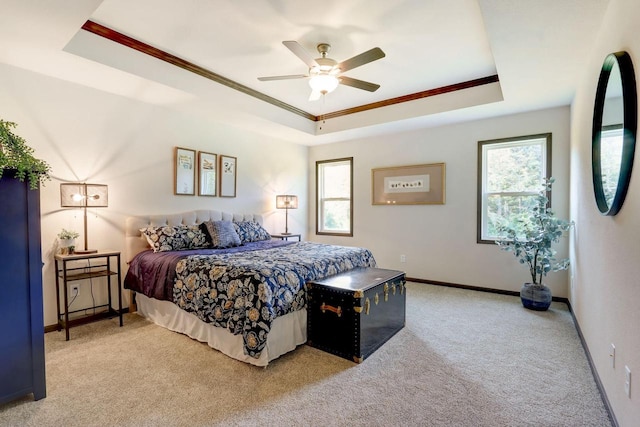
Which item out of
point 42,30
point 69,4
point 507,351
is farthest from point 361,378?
point 42,30

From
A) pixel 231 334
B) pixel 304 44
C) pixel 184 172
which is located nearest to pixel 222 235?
pixel 184 172

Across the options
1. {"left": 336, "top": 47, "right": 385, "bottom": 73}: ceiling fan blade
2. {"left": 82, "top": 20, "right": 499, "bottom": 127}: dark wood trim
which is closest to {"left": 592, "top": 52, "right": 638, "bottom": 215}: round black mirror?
{"left": 336, "top": 47, "right": 385, "bottom": 73}: ceiling fan blade

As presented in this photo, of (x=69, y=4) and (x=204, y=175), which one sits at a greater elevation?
(x=69, y=4)

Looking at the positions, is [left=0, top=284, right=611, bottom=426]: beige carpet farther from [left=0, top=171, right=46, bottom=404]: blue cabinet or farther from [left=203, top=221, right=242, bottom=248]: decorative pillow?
[left=203, top=221, right=242, bottom=248]: decorative pillow

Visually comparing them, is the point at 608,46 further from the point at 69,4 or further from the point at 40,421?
the point at 40,421

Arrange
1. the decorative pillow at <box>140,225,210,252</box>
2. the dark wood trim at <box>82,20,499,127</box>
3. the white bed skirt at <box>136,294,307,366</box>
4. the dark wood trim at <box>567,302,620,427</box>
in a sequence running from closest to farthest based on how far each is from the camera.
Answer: the dark wood trim at <box>567,302,620,427</box> → the white bed skirt at <box>136,294,307,366</box> → the dark wood trim at <box>82,20,499,127</box> → the decorative pillow at <box>140,225,210,252</box>

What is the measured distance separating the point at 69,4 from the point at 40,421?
2573 mm

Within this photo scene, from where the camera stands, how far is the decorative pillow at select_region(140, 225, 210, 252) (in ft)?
11.4

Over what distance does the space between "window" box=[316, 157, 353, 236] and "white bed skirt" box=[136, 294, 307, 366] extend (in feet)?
11.0

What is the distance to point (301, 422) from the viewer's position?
177 cm

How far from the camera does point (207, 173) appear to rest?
4.54 meters

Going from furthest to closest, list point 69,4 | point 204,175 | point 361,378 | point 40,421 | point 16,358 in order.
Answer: point 204,175 → point 361,378 → point 69,4 → point 16,358 → point 40,421

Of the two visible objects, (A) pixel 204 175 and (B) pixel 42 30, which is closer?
(B) pixel 42 30

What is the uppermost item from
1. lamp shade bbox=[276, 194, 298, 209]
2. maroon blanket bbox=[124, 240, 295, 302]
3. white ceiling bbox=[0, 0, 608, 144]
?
white ceiling bbox=[0, 0, 608, 144]
